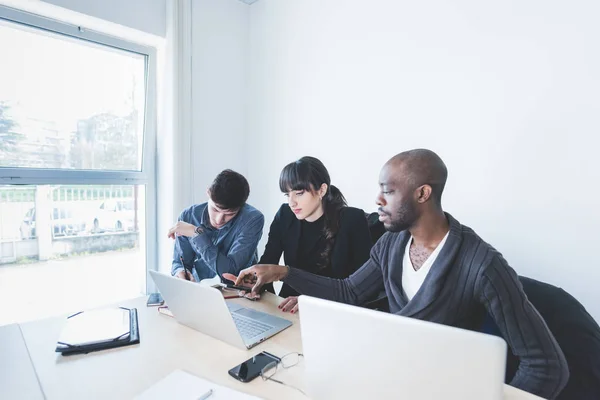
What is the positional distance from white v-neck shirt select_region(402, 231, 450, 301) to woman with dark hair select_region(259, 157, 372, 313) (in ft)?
1.62

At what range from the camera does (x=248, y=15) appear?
110 inches

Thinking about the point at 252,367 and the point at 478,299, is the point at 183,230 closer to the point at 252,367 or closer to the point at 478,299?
the point at 252,367

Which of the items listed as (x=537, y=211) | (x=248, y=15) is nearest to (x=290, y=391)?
(x=537, y=211)

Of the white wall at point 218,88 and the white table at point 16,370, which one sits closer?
the white table at point 16,370

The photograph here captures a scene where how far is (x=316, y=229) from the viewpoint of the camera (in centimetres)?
170

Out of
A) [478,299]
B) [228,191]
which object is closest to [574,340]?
[478,299]

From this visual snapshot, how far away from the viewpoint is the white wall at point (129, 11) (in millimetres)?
1960

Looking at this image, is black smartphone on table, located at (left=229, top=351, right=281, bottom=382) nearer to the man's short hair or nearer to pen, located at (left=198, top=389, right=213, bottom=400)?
pen, located at (left=198, top=389, right=213, bottom=400)

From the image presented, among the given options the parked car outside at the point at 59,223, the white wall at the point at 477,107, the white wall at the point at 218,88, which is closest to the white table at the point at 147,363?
the white wall at the point at 477,107

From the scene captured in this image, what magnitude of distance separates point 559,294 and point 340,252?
84cm

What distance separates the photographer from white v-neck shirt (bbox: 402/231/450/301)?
1.02 meters

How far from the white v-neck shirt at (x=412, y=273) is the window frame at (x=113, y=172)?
1.94m

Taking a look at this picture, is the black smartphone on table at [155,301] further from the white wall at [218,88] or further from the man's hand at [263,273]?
the white wall at [218,88]

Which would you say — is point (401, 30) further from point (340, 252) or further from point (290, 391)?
point (290, 391)
